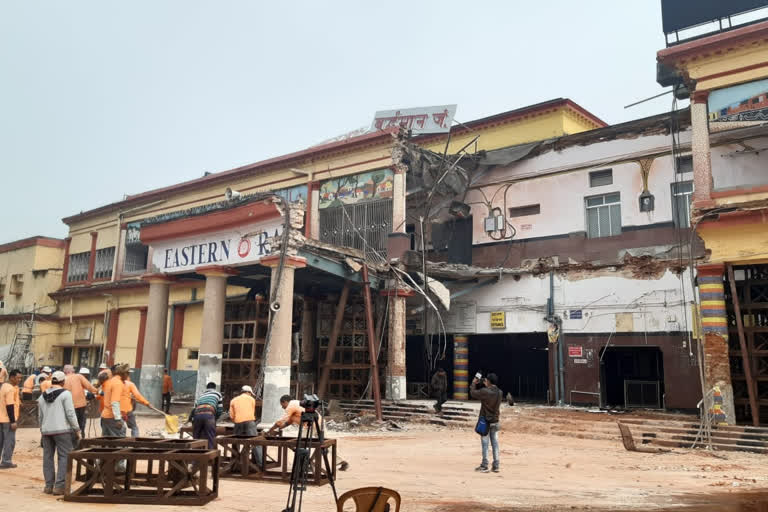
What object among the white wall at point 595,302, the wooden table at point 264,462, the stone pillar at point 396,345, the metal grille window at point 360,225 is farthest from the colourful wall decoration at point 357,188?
the wooden table at point 264,462

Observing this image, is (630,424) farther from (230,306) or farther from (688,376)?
(230,306)

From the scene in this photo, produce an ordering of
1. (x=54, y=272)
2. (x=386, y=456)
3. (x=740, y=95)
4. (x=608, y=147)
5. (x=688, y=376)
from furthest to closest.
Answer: (x=54, y=272) → (x=608, y=147) → (x=688, y=376) → (x=740, y=95) → (x=386, y=456)

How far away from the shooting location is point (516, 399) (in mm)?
24484

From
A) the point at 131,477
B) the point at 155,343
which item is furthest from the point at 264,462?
the point at 155,343

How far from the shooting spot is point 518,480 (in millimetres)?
10055

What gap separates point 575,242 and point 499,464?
12.4m

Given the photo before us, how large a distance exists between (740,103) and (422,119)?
13370 mm

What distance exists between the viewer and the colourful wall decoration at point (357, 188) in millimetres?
23797

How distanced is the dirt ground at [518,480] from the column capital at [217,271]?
612 cm

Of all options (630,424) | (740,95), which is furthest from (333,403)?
(740,95)

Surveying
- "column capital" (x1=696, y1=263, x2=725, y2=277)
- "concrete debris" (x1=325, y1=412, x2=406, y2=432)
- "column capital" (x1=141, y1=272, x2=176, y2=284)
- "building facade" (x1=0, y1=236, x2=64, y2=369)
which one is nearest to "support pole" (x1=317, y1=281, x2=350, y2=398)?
"concrete debris" (x1=325, y1=412, x2=406, y2=432)

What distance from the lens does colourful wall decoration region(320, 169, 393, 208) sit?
78.1 feet

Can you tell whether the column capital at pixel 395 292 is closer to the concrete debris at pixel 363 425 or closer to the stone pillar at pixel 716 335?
the concrete debris at pixel 363 425

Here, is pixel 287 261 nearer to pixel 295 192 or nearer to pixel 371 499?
pixel 295 192
